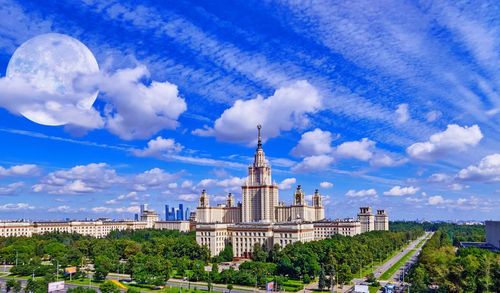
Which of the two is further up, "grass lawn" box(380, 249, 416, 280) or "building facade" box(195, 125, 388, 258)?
"building facade" box(195, 125, 388, 258)

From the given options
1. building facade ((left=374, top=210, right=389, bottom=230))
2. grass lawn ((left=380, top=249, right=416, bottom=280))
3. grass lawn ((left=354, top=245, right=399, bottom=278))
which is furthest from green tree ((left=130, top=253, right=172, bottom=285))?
building facade ((left=374, top=210, right=389, bottom=230))

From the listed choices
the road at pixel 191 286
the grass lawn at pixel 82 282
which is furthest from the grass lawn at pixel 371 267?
the grass lawn at pixel 82 282

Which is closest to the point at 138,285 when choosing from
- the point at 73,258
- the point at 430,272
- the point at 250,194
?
the point at 73,258

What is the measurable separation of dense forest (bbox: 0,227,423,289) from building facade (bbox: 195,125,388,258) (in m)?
6.18

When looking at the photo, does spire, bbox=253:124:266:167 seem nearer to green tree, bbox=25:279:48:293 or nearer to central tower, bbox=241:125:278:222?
central tower, bbox=241:125:278:222

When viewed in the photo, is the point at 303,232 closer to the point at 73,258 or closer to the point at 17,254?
the point at 73,258

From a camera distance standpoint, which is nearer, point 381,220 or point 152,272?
point 152,272

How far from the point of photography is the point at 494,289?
54938mm

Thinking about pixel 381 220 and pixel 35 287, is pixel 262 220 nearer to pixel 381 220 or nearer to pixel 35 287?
pixel 381 220

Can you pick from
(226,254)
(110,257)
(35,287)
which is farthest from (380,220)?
(35,287)

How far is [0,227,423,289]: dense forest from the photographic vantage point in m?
75.8

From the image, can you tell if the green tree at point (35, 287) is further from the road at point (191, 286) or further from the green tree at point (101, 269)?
the green tree at point (101, 269)

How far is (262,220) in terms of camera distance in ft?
468

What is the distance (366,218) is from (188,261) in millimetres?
104918
